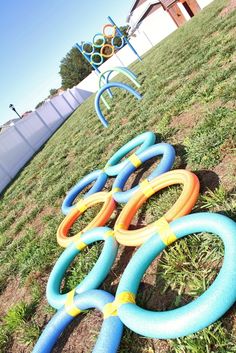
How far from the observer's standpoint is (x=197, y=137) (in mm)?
4750

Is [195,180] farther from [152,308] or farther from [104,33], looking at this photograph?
[104,33]

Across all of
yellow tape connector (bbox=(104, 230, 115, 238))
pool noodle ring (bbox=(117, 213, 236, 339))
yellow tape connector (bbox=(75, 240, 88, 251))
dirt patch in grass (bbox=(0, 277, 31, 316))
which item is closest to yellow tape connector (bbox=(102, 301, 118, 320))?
pool noodle ring (bbox=(117, 213, 236, 339))

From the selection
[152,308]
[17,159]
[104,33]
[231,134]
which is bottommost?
[152,308]

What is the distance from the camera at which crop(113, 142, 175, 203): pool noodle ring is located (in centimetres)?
436

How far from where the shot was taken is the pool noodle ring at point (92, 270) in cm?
341

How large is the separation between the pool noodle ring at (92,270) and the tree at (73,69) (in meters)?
66.5

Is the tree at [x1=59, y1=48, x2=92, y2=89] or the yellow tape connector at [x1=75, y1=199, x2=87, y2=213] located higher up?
the tree at [x1=59, y1=48, x2=92, y2=89]

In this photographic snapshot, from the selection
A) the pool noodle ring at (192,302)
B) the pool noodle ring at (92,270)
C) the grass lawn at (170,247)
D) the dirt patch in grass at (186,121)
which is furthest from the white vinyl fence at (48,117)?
the pool noodle ring at (192,302)

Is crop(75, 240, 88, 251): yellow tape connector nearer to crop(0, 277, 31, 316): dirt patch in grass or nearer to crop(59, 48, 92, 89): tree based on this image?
crop(0, 277, 31, 316): dirt patch in grass

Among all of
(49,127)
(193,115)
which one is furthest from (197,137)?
(49,127)

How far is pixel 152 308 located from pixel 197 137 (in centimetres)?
269

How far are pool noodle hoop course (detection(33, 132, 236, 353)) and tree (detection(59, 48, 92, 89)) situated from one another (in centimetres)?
6655

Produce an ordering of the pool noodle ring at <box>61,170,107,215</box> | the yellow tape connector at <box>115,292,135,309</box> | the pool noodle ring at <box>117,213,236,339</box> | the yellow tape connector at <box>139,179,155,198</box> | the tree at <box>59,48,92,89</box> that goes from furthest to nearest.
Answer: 1. the tree at <box>59,48,92,89</box>
2. the pool noodle ring at <box>61,170,107,215</box>
3. the yellow tape connector at <box>139,179,155,198</box>
4. the yellow tape connector at <box>115,292,135,309</box>
5. the pool noodle ring at <box>117,213,236,339</box>

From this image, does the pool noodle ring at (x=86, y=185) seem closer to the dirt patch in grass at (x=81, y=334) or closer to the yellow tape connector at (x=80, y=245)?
the yellow tape connector at (x=80, y=245)
